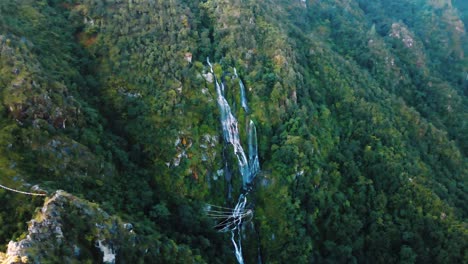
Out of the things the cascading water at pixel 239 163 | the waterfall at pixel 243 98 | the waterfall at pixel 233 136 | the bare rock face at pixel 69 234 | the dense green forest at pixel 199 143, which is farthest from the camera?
the waterfall at pixel 243 98

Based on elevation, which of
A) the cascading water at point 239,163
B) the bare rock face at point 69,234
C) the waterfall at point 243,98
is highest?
the waterfall at point 243,98

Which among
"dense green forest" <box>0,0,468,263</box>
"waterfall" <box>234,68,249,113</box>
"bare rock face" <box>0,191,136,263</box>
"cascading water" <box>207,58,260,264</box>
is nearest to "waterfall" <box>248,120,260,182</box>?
"cascading water" <box>207,58,260,264</box>

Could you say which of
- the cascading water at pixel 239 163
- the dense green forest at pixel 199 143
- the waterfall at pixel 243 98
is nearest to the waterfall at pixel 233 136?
the cascading water at pixel 239 163

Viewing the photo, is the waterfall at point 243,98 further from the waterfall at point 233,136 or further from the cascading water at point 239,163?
the waterfall at point 233,136

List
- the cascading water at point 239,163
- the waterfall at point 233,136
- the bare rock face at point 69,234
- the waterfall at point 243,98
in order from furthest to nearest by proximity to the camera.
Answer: the waterfall at point 243,98 → the waterfall at point 233,136 → the cascading water at point 239,163 → the bare rock face at point 69,234

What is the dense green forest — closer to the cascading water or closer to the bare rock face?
the bare rock face

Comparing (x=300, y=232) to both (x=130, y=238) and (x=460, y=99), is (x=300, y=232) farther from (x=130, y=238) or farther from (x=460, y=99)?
(x=460, y=99)

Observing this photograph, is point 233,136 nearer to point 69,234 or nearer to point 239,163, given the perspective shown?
point 239,163
